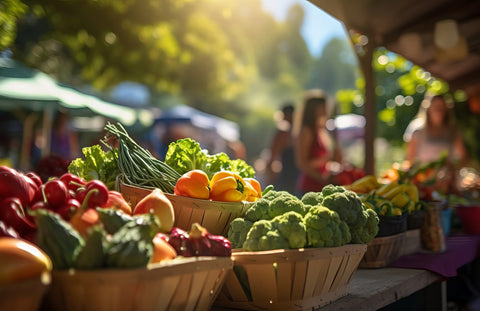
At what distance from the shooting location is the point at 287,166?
6078 millimetres

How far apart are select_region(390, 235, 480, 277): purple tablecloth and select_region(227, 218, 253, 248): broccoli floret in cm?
124

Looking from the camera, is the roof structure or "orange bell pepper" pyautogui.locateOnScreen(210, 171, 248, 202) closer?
"orange bell pepper" pyautogui.locateOnScreen(210, 171, 248, 202)

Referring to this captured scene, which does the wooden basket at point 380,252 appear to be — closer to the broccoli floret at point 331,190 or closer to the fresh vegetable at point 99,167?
the broccoli floret at point 331,190

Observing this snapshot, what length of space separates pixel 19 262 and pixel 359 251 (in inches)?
49.6

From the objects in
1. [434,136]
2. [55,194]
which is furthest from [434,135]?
[55,194]

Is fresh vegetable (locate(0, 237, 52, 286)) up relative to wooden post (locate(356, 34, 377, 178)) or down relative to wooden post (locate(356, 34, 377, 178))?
down

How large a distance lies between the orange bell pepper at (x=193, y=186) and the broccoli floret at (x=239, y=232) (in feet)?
0.70

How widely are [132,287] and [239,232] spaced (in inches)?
26.4

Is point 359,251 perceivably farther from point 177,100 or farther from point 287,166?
point 177,100

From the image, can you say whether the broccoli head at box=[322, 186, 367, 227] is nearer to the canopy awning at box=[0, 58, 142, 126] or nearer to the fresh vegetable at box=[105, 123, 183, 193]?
the fresh vegetable at box=[105, 123, 183, 193]

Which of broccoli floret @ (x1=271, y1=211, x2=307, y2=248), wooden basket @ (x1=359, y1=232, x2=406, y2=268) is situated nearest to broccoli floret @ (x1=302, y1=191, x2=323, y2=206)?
broccoli floret @ (x1=271, y1=211, x2=307, y2=248)

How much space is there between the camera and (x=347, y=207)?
185cm

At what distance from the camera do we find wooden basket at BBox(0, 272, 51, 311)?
999 millimetres

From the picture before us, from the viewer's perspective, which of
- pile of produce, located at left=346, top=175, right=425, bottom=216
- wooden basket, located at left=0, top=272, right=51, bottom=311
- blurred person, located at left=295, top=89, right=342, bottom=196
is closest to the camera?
wooden basket, located at left=0, top=272, right=51, bottom=311
